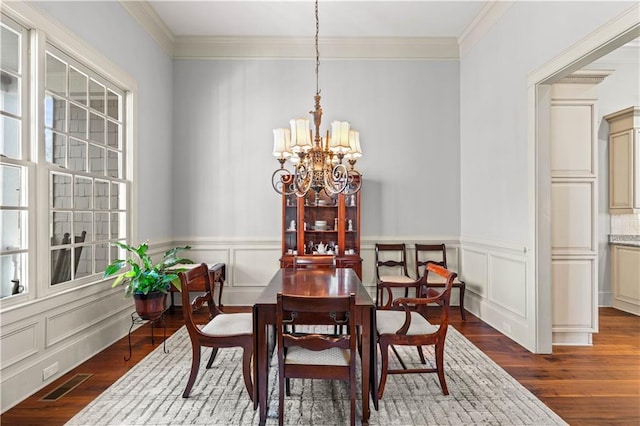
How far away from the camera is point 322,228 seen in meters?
5.03

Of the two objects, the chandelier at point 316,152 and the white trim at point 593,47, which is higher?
the white trim at point 593,47

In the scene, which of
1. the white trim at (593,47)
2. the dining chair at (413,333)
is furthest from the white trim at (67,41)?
the white trim at (593,47)

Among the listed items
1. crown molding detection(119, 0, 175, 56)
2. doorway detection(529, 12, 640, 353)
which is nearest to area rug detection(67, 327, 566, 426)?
doorway detection(529, 12, 640, 353)

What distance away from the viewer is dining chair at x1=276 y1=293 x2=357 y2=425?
206cm

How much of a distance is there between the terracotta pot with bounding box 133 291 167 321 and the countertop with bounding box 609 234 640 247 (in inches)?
224

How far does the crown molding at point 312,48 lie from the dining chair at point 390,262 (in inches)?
106

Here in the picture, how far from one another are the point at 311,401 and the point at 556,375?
2.00 meters

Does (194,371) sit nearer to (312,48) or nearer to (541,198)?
(541,198)

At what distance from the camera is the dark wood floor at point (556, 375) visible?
94.4 inches

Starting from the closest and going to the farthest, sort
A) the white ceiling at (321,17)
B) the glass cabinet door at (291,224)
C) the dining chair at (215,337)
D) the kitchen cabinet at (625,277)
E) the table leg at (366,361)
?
the table leg at (366,361), the dining chair at (215,337), the white ceiling at (321,17), the kitchen cabinet at (625,277), the glass cabinet door at (291,224)

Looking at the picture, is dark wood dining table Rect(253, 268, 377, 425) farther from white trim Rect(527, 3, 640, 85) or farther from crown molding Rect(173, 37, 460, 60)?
crown molding Rect(173, 37, 460, 60)

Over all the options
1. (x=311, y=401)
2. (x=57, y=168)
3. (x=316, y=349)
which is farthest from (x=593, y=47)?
(x=57, y=168)

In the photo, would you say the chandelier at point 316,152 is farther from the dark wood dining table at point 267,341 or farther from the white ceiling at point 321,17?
the white ceiling at point 321,17

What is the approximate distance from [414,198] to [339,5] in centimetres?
265
